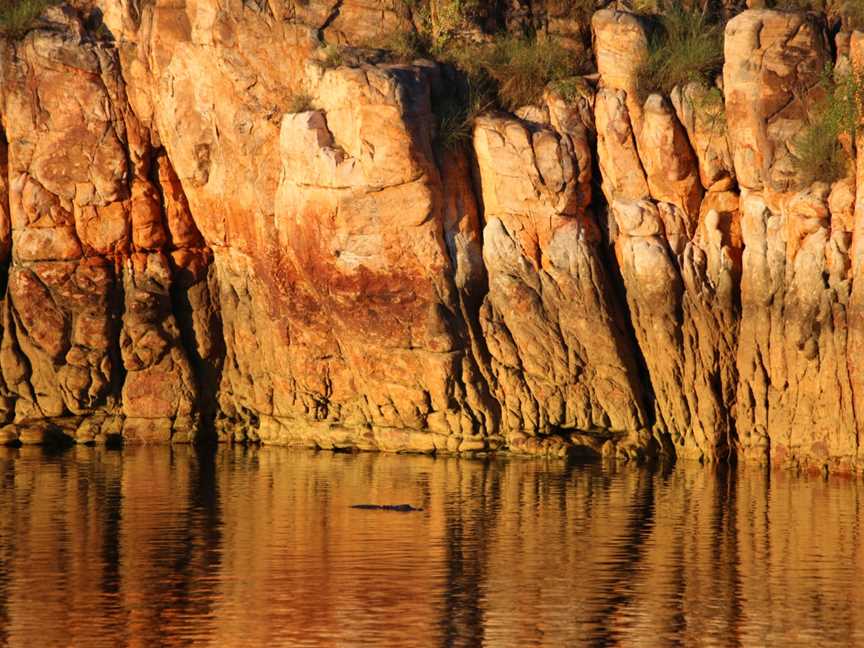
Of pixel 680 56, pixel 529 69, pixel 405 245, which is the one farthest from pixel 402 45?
pixel 680 56

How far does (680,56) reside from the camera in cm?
2669

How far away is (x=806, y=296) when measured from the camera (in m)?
24.9

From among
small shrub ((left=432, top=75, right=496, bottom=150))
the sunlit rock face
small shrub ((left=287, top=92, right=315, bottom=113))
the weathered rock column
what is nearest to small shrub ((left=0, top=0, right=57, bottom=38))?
the sunlit rock face

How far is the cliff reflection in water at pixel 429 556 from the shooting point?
15844 millimetres

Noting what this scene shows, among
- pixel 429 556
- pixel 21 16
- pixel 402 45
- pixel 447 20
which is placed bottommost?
pixel 429 556

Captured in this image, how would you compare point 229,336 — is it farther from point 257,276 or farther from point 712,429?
point 712,429

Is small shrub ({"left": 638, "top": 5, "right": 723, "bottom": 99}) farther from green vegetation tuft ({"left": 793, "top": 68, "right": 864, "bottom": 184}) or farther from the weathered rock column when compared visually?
green vegetation tuft ({"left": 793, "top": 68, "right": 864, "bottom": 184})

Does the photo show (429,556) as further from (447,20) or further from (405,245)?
(447,20)

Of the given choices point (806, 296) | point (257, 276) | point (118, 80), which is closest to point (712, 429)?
point (806, 296)

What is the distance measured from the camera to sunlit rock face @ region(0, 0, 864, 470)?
25.5 m

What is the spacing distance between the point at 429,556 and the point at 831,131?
931cm

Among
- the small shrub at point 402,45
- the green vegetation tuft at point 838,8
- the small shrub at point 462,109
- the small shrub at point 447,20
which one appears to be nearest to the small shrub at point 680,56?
the green vegetation tuft at point 838,8

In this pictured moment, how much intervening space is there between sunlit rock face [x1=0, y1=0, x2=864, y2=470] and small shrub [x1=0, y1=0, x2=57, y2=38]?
0.22 metres

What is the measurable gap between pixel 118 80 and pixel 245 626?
1675cm
